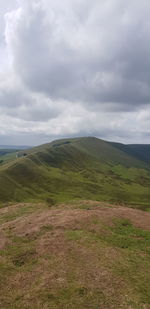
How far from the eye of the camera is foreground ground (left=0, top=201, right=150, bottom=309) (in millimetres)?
18734

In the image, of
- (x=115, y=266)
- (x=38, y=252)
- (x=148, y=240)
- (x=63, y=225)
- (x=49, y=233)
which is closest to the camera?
(x=115, y=266)

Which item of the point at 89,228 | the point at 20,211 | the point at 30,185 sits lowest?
the point at 30,185

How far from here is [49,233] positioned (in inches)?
1372

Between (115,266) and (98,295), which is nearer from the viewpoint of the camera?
(98,295)

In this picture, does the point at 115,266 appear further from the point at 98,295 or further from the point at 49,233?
the point at 49,233

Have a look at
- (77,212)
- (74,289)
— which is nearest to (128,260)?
(74,289)

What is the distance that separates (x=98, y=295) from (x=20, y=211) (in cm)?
4131

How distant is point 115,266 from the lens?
23766 millimetres

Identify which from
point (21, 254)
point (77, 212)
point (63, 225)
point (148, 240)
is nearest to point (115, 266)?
point (148, 240)

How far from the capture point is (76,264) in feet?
80.1

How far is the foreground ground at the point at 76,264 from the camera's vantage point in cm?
1873

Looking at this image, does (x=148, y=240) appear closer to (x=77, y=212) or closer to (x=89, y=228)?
(x=89, y=228)

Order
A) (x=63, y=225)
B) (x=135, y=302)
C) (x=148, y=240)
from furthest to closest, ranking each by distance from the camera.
A: (x=63, y=225) → (x=148, y=240) → (x=135, y=302)

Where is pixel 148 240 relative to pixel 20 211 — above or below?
above
